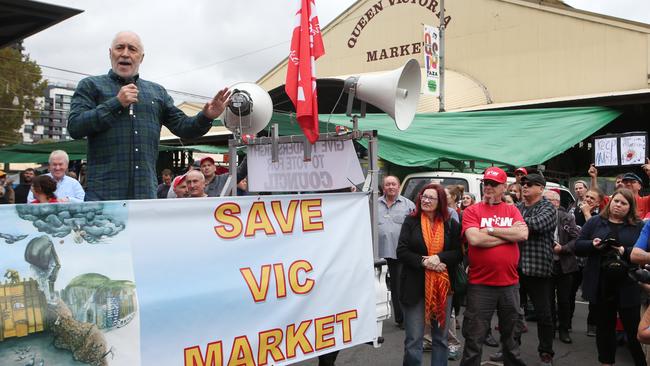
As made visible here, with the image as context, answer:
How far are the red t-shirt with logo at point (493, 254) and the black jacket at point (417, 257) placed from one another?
0.40 ft

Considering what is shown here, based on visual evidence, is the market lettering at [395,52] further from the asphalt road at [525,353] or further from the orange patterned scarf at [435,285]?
the orange patterned scarf at [435,285]

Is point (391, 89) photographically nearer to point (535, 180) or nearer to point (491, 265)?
point (491, 265)

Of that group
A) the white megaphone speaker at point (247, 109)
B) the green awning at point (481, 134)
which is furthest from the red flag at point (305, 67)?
the green awning at point (481, 134)

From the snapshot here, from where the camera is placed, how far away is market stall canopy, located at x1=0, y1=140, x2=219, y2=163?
16548 mm

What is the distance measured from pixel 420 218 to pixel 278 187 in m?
1.27

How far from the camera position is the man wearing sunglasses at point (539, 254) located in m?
5.42

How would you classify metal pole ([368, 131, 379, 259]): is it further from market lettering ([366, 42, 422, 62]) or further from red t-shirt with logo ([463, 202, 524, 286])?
market lettering ([366, 42, 422, 62])

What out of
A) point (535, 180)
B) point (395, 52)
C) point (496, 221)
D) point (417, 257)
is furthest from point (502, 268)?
point (395, 52)

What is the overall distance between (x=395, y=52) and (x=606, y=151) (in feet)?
41.2

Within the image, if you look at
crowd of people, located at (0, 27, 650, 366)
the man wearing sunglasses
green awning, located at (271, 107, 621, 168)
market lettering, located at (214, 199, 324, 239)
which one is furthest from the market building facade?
market lettering, located at (214, 199, 324, 239)

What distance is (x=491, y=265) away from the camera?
184 inches

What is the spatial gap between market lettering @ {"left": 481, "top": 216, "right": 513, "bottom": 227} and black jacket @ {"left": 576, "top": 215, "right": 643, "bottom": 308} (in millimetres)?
1110

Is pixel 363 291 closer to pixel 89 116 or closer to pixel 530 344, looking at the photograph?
pixel 89 116

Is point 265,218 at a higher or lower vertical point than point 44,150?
lower
